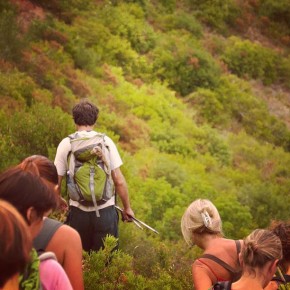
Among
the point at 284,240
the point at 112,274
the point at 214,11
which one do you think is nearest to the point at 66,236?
the point at 284,240

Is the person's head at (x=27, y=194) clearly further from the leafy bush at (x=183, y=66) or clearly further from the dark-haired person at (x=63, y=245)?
the leafy bush at (x=183, y=66)

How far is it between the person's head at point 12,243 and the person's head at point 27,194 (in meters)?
0.33

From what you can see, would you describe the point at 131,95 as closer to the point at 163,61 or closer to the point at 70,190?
the point at 163,61

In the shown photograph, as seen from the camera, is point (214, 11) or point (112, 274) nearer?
point (112, 274)

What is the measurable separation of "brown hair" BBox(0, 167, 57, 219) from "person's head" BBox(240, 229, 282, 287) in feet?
3.57

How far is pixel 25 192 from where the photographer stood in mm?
2369

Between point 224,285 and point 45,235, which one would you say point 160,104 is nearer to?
point 224,285

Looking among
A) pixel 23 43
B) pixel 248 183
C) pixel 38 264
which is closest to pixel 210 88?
pixel 248 183

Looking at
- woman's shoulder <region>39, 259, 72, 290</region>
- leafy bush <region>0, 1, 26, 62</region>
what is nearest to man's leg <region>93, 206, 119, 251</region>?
woman's shoulder <region>39, 259, 72, 290</region>

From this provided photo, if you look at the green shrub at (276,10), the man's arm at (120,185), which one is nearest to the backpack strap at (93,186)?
→ the man's arm at (120,185)

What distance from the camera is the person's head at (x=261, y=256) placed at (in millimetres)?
2934

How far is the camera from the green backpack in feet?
14.8

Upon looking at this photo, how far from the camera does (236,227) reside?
1015 centimetres

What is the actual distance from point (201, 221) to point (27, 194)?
1.25m
